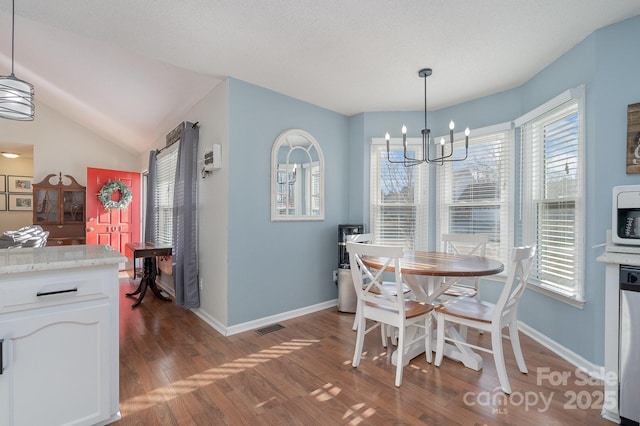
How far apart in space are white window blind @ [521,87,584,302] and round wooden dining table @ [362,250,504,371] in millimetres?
624

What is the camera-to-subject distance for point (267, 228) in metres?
3.29

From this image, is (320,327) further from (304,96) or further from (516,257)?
(304,96)

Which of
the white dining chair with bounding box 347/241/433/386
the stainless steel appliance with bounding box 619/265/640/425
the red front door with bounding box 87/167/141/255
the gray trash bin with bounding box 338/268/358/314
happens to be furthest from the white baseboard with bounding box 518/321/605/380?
the red front door with bounding box 87/167/141/255

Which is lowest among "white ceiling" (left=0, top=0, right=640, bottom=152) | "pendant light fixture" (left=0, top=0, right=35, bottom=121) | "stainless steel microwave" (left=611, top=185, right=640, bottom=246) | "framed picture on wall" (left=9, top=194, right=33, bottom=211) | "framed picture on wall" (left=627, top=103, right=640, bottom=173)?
"stainless steel microwave" (left=611, top=185, right=640, bottom=246)

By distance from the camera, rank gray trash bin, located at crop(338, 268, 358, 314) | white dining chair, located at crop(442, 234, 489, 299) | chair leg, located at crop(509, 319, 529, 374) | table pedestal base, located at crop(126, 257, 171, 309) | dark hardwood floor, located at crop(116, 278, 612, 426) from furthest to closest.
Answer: table pedestal base, located at crop(126, 257, 171, 309), gray trash bin, located at crop(338, 268, 358, 314), white dining chair, located at crop(442, 234, 489, 299), chair leg, located at crop(509, 319, 529, 374), dark hardwood floor, located at crop(116, 278, 612, 426)

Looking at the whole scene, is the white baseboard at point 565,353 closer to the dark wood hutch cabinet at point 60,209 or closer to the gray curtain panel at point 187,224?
the gray curtain panel at point 187,224

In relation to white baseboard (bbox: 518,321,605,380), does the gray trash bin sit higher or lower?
higher

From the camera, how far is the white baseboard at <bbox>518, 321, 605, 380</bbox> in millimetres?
2165

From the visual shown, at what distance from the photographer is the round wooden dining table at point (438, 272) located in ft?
6.98

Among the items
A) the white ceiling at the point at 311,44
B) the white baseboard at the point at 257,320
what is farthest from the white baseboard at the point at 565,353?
the white ceiling at the point at 311,44

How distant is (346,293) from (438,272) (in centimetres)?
170

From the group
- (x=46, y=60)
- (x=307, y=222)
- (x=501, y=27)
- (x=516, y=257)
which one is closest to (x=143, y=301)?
(x=307, y=222)

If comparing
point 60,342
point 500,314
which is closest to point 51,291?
point 60,342

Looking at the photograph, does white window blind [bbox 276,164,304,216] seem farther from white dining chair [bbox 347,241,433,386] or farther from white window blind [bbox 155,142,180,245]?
white window blind [bbox 155,142,180,245]
